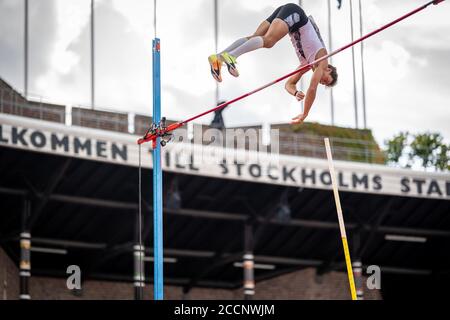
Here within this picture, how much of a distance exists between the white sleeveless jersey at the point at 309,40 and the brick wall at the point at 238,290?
26047 millimetres

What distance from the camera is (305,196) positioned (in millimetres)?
38250

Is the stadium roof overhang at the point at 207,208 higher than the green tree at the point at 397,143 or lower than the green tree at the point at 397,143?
lower

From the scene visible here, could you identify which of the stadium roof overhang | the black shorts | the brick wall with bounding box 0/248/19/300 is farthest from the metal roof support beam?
the black shorts

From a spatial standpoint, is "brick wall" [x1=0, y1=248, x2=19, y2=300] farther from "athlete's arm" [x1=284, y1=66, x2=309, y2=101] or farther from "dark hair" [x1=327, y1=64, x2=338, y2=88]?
"dark hair" [x1=327, y1=64, x2=338, y2=88]

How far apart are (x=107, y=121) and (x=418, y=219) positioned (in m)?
12.5

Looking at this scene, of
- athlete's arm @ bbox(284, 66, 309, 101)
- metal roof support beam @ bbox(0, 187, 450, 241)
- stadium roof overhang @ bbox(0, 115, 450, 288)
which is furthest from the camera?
metal roof support beam @ bbox(0, 187, 450, 241)

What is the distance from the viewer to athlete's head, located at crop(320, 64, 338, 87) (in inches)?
562

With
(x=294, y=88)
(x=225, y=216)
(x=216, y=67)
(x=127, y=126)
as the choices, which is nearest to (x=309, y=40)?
(x=294, y=88)

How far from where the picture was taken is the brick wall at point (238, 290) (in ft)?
127

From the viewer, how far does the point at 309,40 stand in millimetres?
14086

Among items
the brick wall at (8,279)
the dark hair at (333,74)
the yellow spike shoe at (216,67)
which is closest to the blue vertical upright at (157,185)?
the yellow spike shoe at (216,67)

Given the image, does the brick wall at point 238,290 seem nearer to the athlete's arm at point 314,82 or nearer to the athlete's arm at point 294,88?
the athlete's arm at point 294,88

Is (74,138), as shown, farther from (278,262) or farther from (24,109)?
(278,262)
